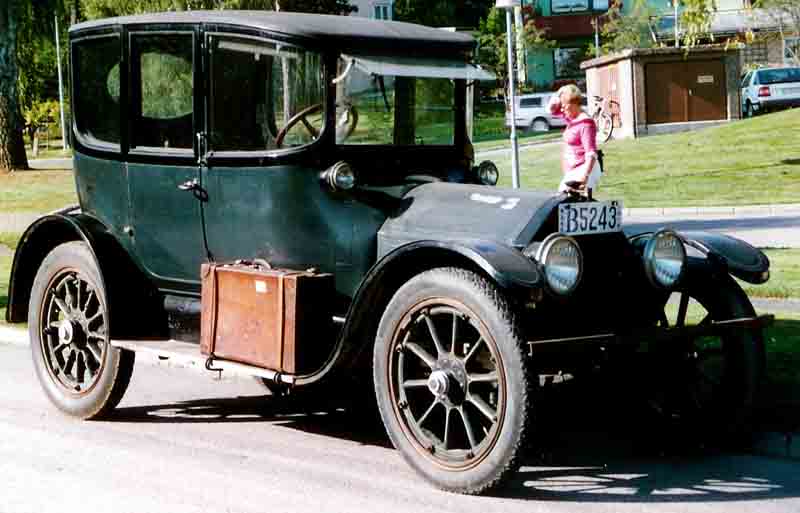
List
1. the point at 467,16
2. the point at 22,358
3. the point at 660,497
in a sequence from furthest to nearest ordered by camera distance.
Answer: the point at 467,16 < the point at 22,358 < the point at 660,497

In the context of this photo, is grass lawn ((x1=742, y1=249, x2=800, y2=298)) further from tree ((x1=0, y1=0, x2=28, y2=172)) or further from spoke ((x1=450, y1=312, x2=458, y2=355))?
tree ((x1=0, y1=0, x2=28, y2=172))

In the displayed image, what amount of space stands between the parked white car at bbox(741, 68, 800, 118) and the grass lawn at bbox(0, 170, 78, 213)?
22491 millimetres

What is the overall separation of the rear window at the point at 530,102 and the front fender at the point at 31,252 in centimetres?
4850

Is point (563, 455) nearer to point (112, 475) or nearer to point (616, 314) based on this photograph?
point (616, 314)

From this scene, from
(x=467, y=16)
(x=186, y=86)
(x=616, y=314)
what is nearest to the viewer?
(x=616, y=314)

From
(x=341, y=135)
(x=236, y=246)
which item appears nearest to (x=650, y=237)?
(x=341, y=135)

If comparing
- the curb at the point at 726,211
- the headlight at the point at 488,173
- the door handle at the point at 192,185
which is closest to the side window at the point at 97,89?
the door handle at the point at 192,185

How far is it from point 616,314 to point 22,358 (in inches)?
212

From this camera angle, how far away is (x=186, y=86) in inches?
293

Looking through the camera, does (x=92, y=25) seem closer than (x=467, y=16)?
Yes

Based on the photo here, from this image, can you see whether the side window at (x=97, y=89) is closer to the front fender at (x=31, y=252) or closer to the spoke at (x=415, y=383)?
the front fender at (x=31, y=252)

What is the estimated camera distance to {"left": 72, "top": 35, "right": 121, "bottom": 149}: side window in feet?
25.6

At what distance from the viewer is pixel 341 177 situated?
677cm

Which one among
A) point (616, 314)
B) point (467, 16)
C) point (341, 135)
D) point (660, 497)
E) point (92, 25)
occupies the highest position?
point (467, 16)
